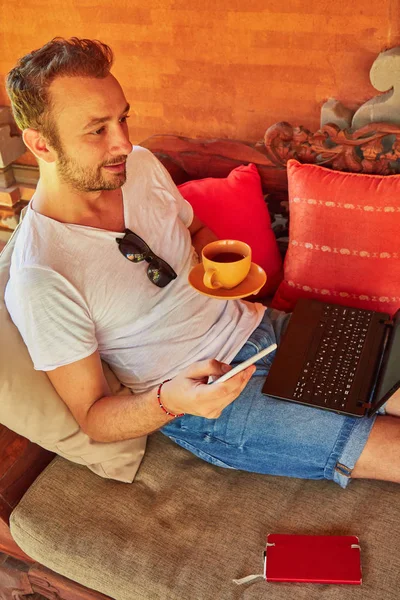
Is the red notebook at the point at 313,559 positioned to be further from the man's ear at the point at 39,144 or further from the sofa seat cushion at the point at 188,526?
the man's ear at the point at 39,144

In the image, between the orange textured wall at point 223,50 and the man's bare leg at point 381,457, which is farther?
the orange textured wall at point 223,50

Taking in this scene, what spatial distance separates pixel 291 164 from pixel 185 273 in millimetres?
489

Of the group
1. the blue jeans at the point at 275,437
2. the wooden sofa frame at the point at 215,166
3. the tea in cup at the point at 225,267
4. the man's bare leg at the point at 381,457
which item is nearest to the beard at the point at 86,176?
the tea in cup at the point at 225,267

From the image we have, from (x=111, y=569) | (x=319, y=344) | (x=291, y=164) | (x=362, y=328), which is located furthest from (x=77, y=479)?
(x=291, y=164)

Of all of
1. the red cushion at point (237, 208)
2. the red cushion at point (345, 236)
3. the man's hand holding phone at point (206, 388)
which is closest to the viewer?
the man's hand holding phone at point (206, 388)

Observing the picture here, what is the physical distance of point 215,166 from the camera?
198 centimetres

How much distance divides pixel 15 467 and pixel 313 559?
0.70m

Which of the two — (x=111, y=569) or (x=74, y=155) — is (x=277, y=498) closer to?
(x=111, y=569)

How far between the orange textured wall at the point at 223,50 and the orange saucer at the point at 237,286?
67 centimetres

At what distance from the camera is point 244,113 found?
1887 mm

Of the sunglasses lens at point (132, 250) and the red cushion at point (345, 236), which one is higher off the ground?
the sunglasses lens at point (132, 250)

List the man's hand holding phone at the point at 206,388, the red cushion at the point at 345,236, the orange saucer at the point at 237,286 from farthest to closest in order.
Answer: the red cushion at the point at 345,236, the orange saucer at the point at 237,286, the man's hand holding phone at the point at 206,388

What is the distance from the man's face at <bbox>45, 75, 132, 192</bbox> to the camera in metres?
1.33

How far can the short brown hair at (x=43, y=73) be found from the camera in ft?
4.31
